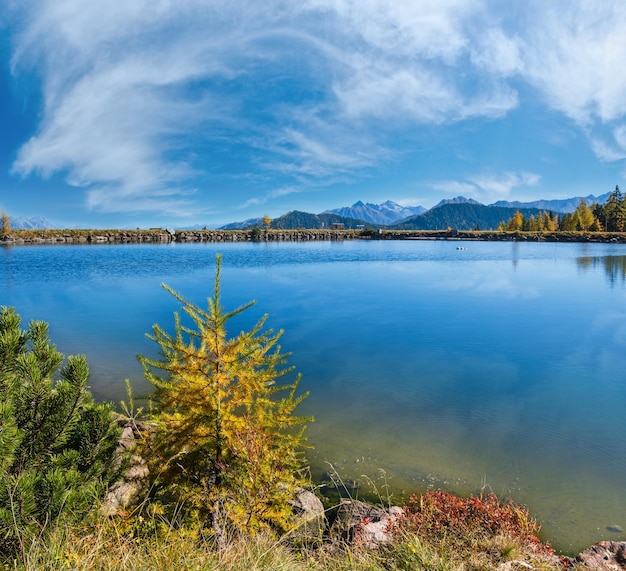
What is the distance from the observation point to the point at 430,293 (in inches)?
1188

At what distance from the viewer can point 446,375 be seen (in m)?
12.9

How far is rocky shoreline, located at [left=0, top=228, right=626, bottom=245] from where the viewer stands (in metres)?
116

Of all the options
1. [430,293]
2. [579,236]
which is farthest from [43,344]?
[579,236]

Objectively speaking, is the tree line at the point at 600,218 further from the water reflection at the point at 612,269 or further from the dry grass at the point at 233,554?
the dry grass at the point at 233,554

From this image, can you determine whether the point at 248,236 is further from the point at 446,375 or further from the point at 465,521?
the point at 465,521

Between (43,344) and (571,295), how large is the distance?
3311 cm

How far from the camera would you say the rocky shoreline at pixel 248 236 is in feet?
381

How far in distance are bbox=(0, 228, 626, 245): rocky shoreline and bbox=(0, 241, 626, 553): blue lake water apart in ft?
327

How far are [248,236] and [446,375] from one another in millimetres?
143081

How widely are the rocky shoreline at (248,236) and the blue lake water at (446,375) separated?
3925 inches

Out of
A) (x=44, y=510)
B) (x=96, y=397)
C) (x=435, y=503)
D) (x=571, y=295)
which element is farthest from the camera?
(x=571, y=295)

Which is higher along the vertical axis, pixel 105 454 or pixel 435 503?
pixel 105 454

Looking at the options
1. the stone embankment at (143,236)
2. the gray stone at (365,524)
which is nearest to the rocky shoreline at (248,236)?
the stone embankment at (143,236)

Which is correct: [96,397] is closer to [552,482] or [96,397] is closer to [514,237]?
[552,482]
